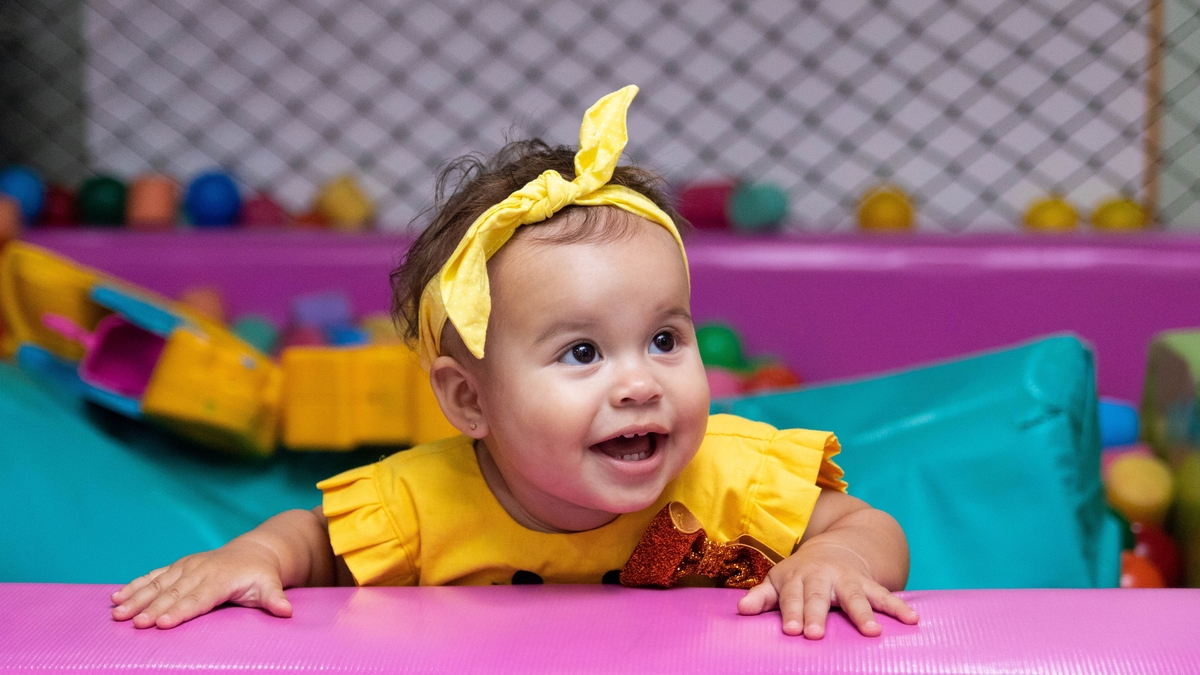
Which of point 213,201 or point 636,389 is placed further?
point 213,201

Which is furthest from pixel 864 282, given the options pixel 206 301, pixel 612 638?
pixel 612 638

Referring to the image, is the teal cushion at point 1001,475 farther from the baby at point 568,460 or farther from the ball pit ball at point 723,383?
the ball pit ball at point 723,383

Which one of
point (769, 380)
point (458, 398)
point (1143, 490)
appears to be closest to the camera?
point (458, 398)

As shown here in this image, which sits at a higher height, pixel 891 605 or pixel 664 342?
pixel 664 342

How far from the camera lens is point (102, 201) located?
2180mm

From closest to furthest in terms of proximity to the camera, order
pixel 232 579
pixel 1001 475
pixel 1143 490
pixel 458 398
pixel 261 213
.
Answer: pixel 232 579, pixel 458 398, pixel 1001 475, pixel 1143 490, pixel 261 213

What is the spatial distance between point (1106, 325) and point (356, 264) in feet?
3.99

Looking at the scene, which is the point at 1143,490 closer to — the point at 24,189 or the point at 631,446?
the point at 631,446

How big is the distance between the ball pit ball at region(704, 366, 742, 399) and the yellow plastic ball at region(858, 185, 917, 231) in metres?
0.57

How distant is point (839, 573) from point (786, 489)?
160 millimetres

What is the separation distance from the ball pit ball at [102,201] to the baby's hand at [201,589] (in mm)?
1595

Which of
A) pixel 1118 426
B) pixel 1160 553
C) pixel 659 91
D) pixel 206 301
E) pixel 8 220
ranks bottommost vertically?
pixel 1160 553

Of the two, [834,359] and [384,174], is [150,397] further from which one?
[384,174]

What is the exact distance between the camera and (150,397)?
1323 mm
